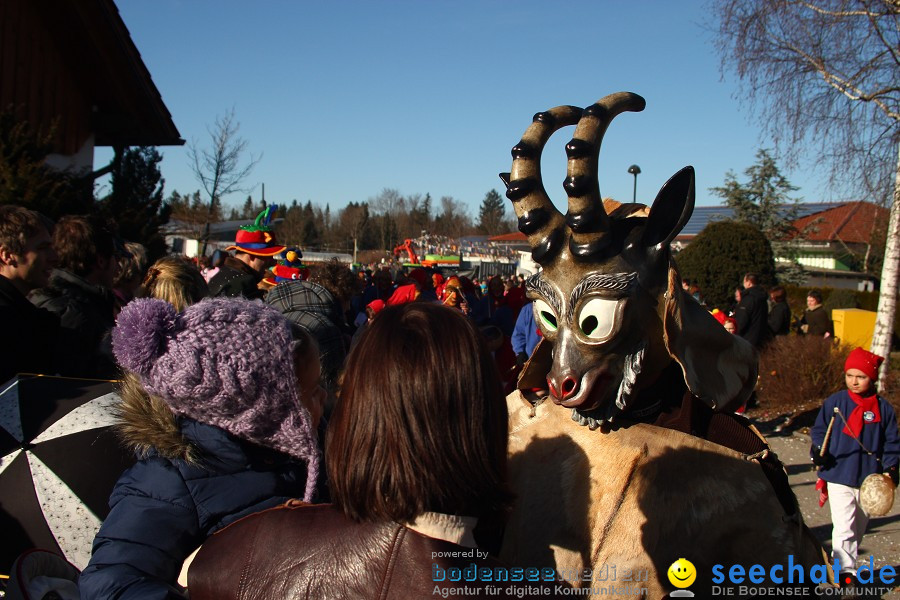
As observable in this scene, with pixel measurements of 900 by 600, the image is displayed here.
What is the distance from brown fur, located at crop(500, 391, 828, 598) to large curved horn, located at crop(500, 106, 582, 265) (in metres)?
0.63

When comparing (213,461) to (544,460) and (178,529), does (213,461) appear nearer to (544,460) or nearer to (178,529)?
(178,529)

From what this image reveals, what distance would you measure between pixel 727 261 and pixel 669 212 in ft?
49.0

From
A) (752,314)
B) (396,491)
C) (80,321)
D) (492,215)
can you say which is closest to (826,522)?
(752,314)

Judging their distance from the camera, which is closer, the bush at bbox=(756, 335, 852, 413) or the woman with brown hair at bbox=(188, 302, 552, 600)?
the woman with brown hair at bbox=(188, 302, 552, 600)

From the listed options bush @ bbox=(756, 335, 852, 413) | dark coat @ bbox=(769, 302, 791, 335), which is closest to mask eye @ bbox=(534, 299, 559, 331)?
bush @ bbox=(756, 335, 852, 413)

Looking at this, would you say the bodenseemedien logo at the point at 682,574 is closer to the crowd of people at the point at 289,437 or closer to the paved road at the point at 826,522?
the crowd of people at the point at 289,437

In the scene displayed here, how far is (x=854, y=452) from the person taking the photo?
15.9ft

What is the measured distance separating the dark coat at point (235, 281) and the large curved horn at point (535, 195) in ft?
9.79

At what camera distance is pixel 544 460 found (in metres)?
2.27

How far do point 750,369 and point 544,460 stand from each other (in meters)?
0.81

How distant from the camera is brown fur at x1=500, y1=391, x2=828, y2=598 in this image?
2012 millimetres

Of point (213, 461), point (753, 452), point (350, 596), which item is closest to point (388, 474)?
point (350, 596)

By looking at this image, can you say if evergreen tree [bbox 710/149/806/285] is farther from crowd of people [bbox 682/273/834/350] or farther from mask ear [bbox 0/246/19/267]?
mask ear [bbox 0/246/19/267]

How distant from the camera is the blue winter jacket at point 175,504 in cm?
156
